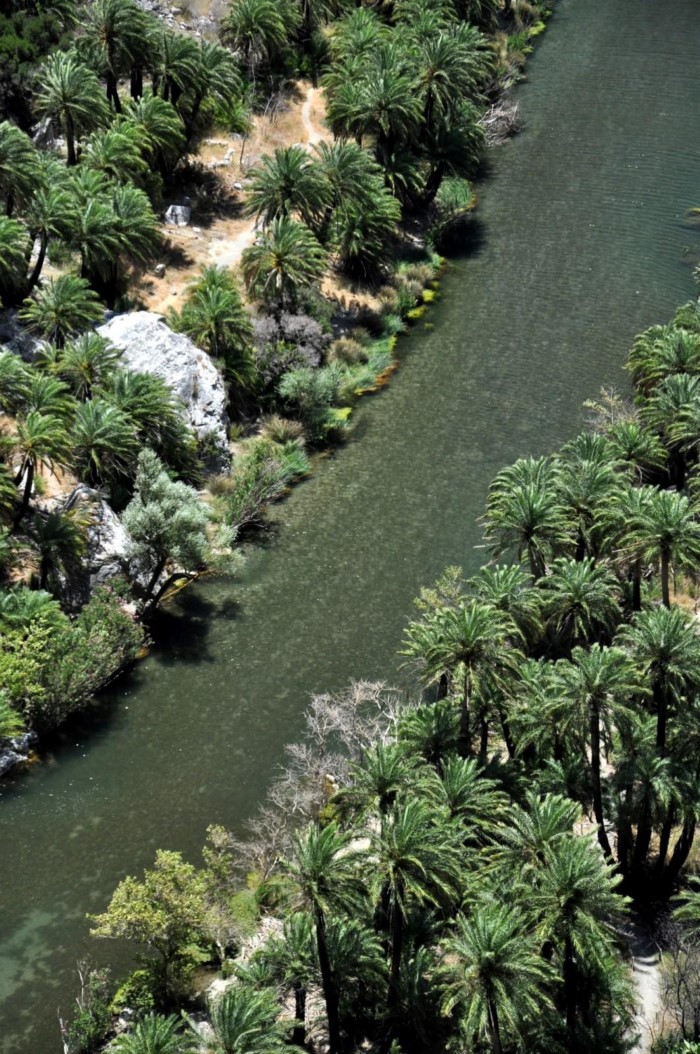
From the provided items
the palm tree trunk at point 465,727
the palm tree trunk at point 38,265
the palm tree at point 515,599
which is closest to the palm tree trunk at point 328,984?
the palm tree trunk at point 465,727

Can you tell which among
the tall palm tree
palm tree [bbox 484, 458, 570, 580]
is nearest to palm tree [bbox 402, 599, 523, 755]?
palm tree [bbox 484, 458, 570, 580]

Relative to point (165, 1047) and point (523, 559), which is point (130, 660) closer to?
point (523, 559)

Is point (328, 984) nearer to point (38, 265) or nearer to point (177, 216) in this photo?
point (38, 265)

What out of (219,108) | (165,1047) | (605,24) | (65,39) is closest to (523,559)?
(165,1047)

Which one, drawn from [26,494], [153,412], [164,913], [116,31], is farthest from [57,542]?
[116,31]

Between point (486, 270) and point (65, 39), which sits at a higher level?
point (65, 39)
